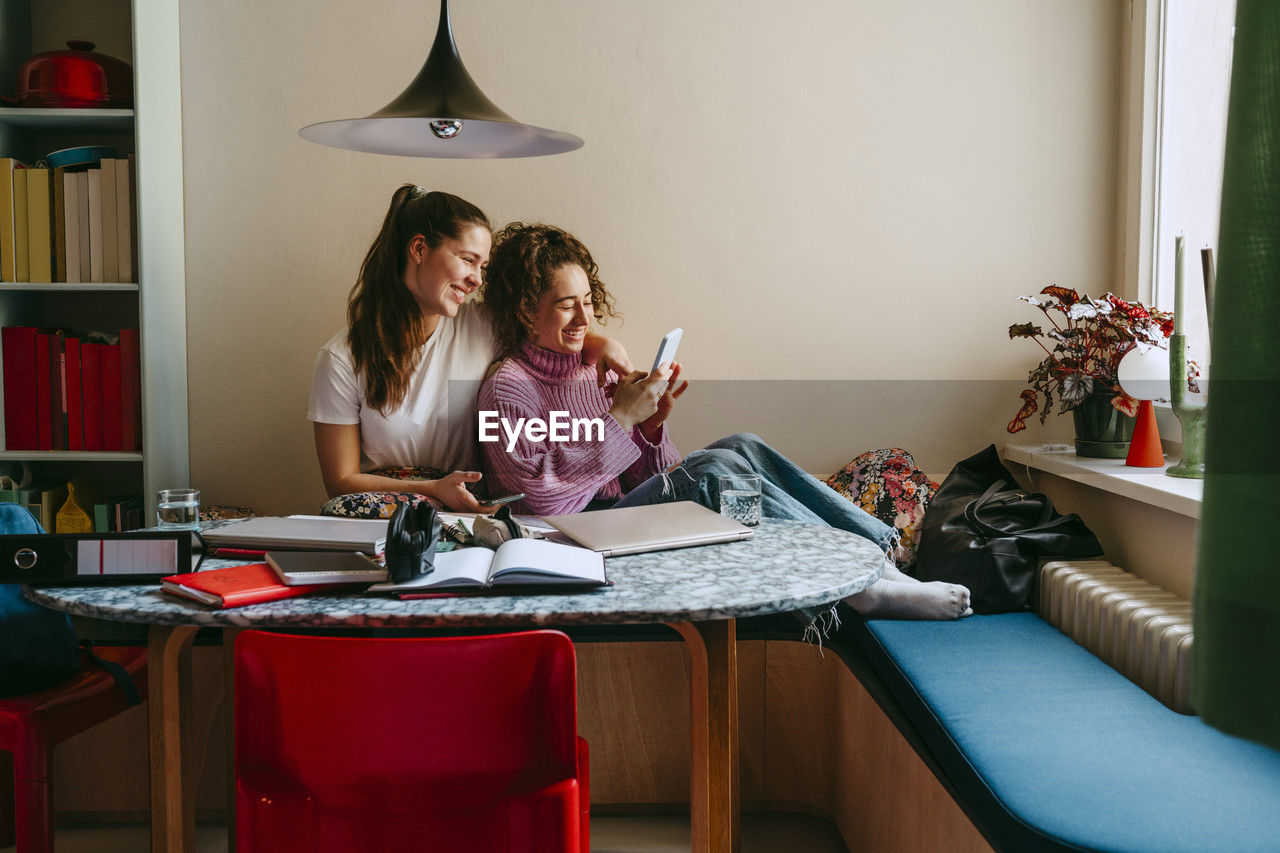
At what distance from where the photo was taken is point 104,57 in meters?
2.61

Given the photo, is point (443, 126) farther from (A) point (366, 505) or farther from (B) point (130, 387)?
(B) point (130, 387)

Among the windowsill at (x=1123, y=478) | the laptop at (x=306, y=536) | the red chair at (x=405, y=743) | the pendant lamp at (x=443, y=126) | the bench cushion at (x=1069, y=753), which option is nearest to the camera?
the red chair at (x=405, y=743)

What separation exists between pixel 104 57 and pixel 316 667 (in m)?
2.38

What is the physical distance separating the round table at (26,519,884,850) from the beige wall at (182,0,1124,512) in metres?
1.52

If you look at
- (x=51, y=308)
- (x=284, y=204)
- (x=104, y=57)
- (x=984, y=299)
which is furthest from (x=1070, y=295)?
(x=51, y=308)

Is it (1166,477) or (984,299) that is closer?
(1166,477)

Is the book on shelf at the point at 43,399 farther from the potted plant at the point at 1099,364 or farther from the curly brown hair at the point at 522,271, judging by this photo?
the potted plant at the point at 1099,364

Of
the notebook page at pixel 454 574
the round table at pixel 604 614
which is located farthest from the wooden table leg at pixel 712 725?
the notebook page at pixel 454 574

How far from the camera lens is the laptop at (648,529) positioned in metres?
1.56

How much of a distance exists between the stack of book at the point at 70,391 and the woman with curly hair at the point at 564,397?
3.28ft

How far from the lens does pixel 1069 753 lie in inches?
53.0

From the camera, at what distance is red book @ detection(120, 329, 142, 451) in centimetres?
264

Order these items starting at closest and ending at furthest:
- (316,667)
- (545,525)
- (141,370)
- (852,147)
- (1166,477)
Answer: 1. (316,667)
2. (545,525)
3. (1166,477)
4. (141,370)
5. (852,147)

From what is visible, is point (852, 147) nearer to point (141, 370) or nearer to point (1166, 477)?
point (1166, 477)
